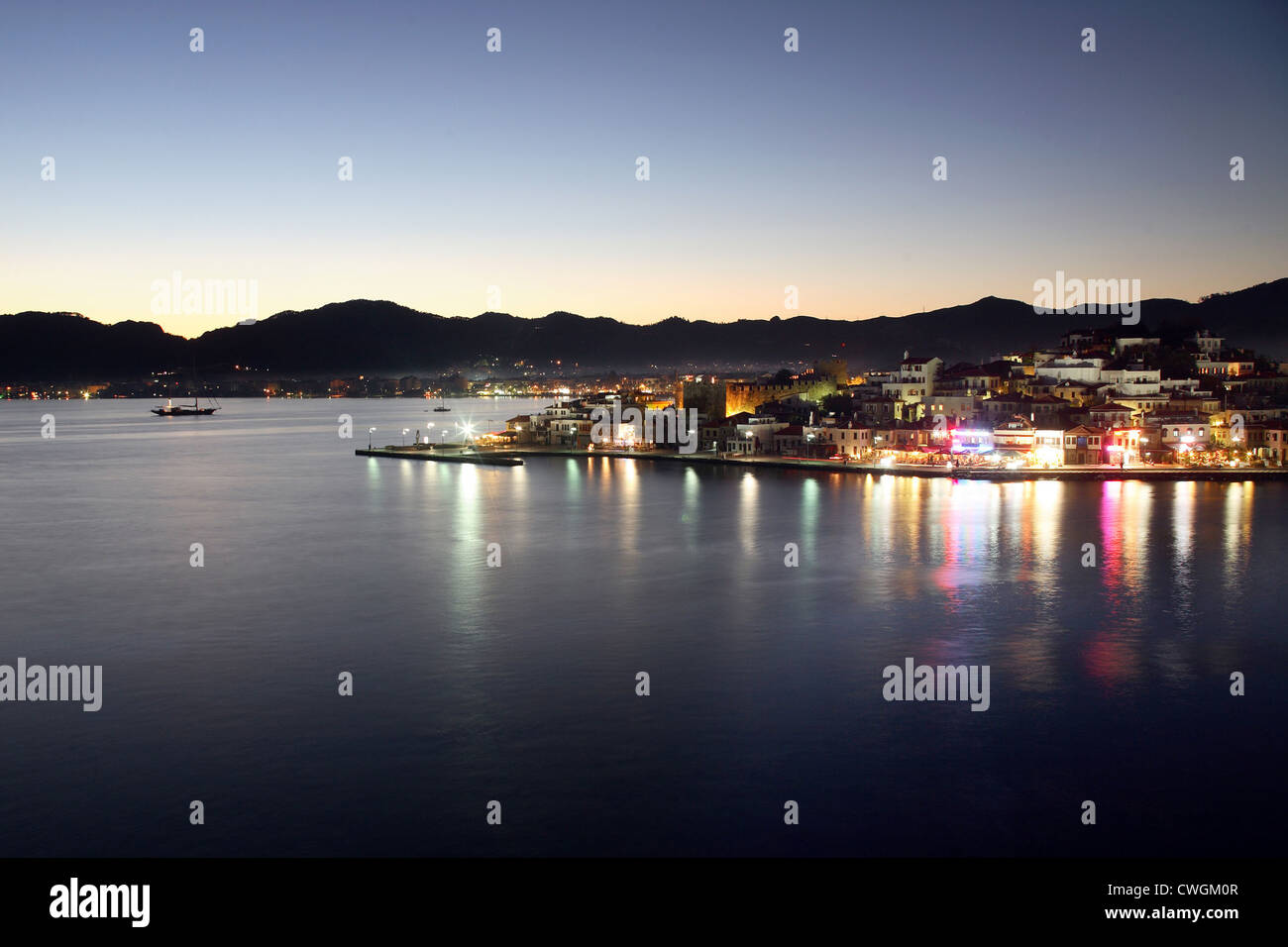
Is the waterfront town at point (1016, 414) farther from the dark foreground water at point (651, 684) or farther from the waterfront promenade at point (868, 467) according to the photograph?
the dark foreground water at point (651, 684)

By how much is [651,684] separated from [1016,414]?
24991 millimetres

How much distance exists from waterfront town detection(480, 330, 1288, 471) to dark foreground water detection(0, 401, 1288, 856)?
29.7ft

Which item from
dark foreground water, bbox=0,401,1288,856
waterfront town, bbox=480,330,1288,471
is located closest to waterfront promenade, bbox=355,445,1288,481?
waterfront town, bbox=480,330,1288,471

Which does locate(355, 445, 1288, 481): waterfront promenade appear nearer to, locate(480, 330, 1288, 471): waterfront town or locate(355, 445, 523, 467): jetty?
locate(355, 445, 523, 467): jetty

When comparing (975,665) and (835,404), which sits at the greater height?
(835,404)

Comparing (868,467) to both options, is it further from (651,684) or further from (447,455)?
(651,684)

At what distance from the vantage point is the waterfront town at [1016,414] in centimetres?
2842

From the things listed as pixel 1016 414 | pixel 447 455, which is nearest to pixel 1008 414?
pixel 1016 414

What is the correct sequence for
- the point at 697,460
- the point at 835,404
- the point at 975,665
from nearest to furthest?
the point at 975,665, the point at 697,460, the point at 835,404

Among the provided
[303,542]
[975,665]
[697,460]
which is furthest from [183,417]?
[975,665]

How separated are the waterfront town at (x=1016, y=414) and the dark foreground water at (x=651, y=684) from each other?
9.04m

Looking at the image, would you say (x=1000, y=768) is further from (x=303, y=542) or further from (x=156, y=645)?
(x=303, y=542)
